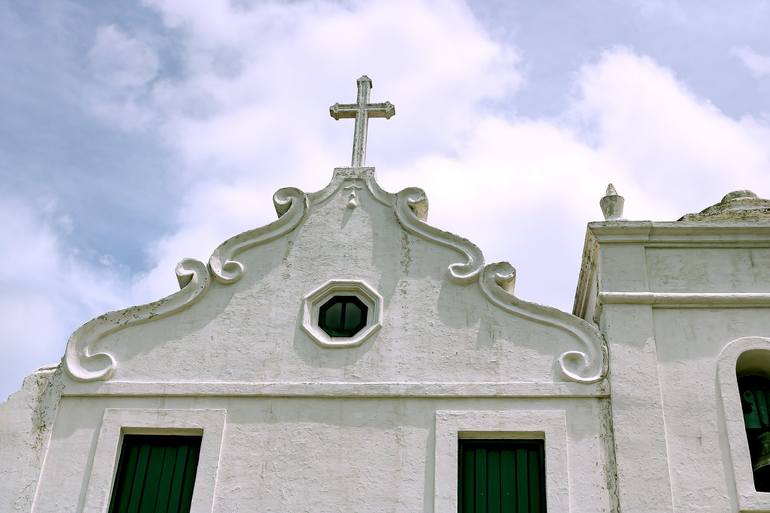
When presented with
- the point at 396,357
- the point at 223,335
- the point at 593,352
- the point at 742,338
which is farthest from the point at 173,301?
the point at 742,338

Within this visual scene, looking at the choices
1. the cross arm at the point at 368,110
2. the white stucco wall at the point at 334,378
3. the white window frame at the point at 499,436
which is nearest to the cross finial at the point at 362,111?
the cross arm at the point at 368,110

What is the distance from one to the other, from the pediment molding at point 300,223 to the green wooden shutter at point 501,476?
3.16 feet

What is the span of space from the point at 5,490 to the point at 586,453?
19.5ft

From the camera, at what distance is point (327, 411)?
38.4 ft

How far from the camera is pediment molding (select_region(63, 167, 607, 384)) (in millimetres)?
12117

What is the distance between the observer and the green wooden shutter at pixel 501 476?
1115 centimetres

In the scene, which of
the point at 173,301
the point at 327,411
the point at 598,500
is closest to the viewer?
the point at 598,500

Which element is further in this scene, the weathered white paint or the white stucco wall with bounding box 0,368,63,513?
the white stucco wall with bounding box 0,368,63,513

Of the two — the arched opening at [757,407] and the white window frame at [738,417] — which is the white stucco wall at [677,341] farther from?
the arched opening at [757,407]

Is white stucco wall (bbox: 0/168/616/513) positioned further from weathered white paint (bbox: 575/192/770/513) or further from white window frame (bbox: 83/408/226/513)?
weathered white paint (bbox: 575/192/770/513)

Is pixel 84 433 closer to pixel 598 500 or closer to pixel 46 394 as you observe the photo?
pixel 46 394

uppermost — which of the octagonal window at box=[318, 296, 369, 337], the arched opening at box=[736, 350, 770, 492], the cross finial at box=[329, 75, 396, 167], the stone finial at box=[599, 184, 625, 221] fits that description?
the cross finial at box=[329, 75, 396, 167]

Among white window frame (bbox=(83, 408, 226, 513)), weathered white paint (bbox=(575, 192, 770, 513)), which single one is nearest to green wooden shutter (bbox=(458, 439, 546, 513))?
weathered white paint (bbox=(575, 192, 770, 513))

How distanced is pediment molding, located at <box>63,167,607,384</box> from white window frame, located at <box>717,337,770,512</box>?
124 cm
